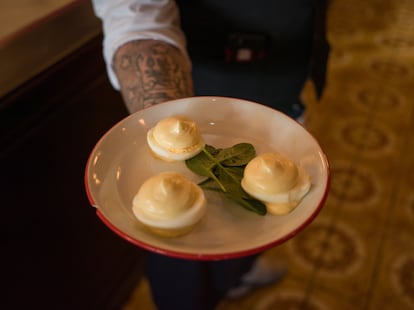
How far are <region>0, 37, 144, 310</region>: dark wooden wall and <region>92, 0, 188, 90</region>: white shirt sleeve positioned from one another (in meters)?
0.11

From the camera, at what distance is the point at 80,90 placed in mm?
833

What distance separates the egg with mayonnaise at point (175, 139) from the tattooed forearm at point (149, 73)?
0.41 feet

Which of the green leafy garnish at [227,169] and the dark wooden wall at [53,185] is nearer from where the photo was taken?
the green leafy garnish at [227,169]

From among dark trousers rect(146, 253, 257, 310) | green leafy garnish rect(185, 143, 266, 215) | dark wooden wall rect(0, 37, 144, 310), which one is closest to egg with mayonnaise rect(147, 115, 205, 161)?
green leafy garnish rect(185, 143, 266, 215)

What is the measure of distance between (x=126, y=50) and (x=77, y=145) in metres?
0.25

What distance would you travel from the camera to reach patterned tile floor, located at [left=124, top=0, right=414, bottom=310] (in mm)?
1128

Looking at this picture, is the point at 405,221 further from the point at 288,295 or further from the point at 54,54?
the point at 54,54

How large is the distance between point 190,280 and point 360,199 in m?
0.68

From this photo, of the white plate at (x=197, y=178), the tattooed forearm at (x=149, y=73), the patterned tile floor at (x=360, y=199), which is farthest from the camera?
the patterned tile floor at (x=360, y=199)

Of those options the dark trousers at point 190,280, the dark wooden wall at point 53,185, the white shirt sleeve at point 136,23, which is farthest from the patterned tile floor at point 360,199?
the white shirt sleeve at point 136,23

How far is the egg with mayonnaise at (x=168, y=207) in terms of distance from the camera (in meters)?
0.46

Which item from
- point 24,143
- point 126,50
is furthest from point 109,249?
point 126,50

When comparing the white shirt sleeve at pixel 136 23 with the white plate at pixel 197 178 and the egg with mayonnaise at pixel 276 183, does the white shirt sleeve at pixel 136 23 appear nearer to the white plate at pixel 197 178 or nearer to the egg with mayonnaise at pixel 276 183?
the white plate at pixel 197 178

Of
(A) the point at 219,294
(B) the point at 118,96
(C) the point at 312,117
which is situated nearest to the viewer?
(B) the point at 118,96
